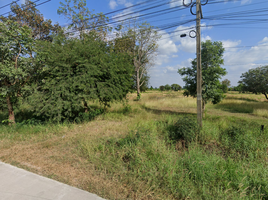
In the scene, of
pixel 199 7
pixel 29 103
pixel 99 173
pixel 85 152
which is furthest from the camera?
pixel 29 103

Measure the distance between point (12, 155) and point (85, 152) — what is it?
7.70 ft

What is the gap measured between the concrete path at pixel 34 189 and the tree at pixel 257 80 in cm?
3257

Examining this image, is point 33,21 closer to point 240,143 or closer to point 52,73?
point 52,73

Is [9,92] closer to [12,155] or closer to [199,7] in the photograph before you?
[12,155]

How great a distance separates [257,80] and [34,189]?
3491 cm

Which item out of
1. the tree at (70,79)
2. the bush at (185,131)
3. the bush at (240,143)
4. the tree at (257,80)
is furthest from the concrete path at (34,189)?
the tree at (257,80)

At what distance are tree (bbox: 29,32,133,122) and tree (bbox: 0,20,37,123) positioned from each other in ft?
2.15

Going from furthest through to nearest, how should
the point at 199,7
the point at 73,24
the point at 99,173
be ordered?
the point at 73,24
the point at 199,7
the point at 99,173

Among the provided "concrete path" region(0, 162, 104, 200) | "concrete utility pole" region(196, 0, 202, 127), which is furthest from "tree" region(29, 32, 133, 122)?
"concrete utility pole" region(196, 0, 202, 127)

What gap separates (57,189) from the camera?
2963mm

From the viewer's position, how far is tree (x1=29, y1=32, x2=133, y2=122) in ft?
24.6

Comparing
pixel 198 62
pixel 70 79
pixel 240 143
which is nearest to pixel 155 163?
pixel 240 143

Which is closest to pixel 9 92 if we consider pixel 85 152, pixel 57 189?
pixel 85 152

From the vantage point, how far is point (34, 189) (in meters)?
2.97
